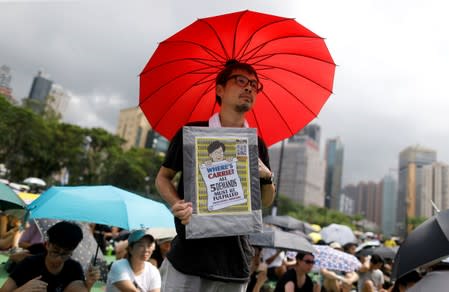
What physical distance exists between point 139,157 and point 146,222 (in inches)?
1873

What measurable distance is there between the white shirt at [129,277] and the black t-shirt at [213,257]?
2.73m

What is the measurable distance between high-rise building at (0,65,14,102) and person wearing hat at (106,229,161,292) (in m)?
31.3

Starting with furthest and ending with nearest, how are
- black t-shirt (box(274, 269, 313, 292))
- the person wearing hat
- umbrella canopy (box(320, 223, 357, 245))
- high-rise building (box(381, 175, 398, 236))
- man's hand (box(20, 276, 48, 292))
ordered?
high-rise building (box(381, 175, 398, 236)) < umbrella canopy (box(320, 223, 357, 245)) < black t-shirt (box(274, 269, 313, 292)) < the person wearing hat < man's hand (box(20, 276, 48, 292))

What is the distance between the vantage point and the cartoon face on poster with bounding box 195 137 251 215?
1725 millimetres

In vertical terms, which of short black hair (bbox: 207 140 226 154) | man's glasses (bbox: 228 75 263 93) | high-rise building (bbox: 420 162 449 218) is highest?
high-rise building (bbox: 420 162 449 218)

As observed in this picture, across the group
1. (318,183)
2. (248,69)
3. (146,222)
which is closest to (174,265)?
(248,69)

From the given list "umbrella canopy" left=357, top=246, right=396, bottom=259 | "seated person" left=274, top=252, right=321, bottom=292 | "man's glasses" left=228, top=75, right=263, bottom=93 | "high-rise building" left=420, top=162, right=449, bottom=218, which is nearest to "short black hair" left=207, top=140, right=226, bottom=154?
"man's glasses" left=228, top=75, right=263, bottom=93

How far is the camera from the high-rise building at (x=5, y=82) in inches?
1204

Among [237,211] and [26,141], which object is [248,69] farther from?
[26,141]

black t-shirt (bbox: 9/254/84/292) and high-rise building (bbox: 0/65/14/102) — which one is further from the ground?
high-rise building (bbox: 0/65/14/102)

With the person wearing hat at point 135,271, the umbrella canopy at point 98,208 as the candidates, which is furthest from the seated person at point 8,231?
the person wearing hat at point 135,271

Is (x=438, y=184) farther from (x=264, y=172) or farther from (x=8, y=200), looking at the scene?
(x=264, y=172)

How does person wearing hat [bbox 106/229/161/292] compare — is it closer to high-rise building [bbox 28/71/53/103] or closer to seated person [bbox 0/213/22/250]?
seated person [bbox 0/213/22/250]

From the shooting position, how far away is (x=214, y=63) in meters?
2.47
